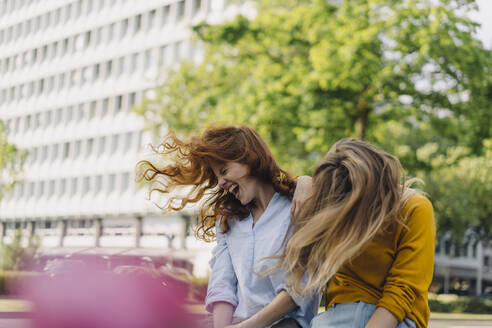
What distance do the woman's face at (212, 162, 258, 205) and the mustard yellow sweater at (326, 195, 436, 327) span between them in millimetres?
772

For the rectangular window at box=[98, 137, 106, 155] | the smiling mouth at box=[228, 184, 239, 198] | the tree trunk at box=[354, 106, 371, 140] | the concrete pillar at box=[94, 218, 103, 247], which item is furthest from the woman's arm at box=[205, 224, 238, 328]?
the rectangular window at box=[98, 137, 106, 155]

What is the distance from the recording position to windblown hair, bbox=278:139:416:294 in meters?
3.02

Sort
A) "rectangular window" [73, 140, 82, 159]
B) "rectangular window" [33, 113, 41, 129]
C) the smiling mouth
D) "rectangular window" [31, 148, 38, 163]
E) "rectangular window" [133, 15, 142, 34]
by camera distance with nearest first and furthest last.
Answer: the smiling mouth → "rectangular window" [133, 15, 142, 34] → "rectangular window" [73, 140, 82, 159] → "rectangular window" [31, 148, 38, 163] → "rectangular window" [33, 113, 41, 129]

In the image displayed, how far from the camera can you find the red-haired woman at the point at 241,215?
356 cm

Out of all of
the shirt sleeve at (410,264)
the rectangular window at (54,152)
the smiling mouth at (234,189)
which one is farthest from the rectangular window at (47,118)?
the shirt sleeve at (410,264)

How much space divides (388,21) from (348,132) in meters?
3.53

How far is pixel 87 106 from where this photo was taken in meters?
61.8

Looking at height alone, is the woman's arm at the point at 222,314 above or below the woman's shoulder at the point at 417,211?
below

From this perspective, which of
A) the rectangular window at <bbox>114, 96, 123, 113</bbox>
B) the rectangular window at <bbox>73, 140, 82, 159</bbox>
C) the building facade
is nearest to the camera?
the building facade

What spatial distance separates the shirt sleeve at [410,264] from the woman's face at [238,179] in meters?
0.93

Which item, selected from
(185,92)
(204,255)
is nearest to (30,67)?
(204,255)

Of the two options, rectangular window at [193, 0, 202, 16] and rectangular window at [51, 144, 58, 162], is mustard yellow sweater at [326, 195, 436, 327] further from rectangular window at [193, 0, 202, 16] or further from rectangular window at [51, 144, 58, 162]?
rectangular window at [51, 144, 58, 162]

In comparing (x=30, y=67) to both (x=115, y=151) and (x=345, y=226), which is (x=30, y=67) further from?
(x=345, y=226)

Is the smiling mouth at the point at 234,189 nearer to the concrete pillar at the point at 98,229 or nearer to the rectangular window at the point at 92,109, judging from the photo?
the concrete pillar at the point at 98,229
